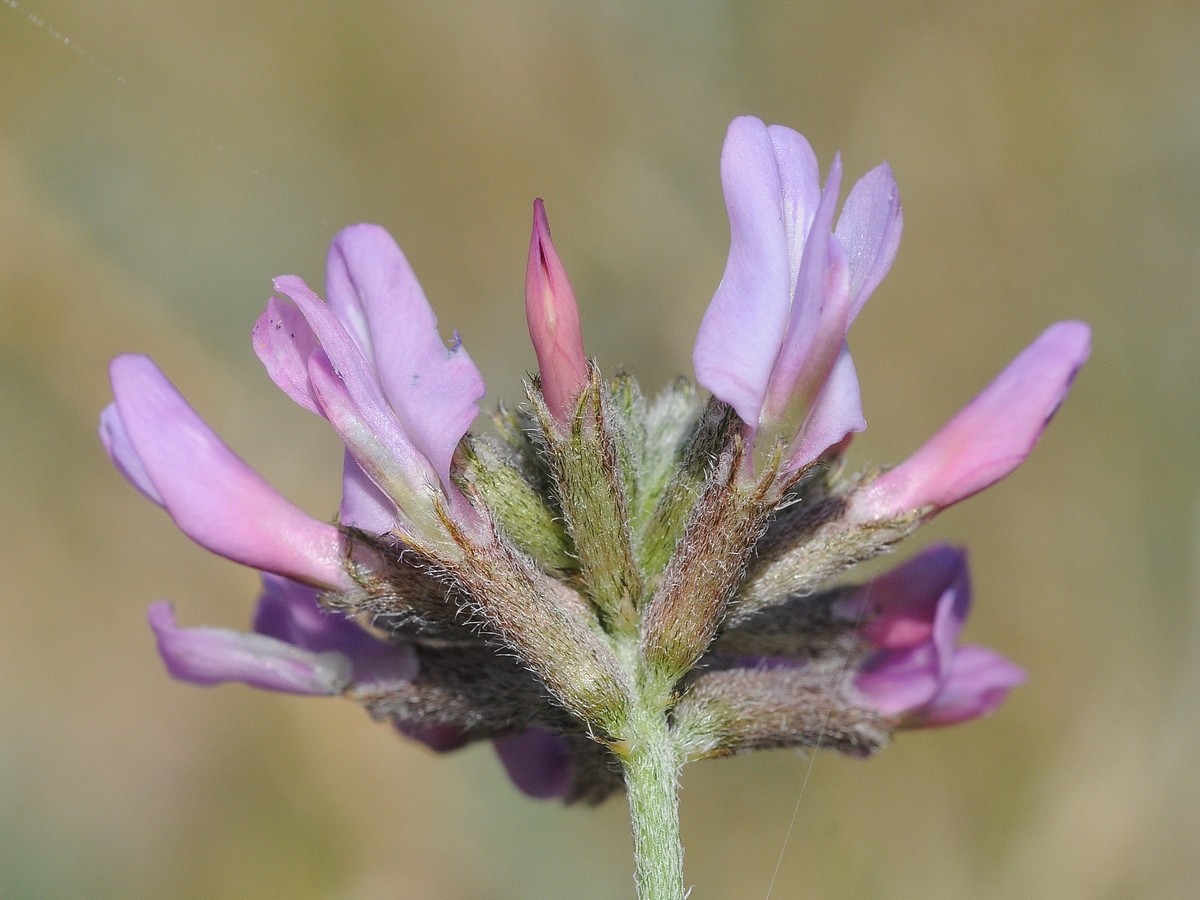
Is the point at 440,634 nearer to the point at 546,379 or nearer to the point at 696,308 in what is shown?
the point at 546,379

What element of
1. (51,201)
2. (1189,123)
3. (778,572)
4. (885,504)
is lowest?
(778,572)

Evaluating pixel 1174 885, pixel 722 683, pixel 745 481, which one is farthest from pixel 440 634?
pixel 1174 885

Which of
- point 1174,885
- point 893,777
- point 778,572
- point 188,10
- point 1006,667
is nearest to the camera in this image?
point 778,572

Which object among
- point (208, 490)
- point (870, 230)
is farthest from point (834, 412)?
point (208, 490)

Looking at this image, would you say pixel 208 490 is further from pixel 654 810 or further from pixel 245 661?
pixel 654 810

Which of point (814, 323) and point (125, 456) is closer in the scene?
point (814, 323)

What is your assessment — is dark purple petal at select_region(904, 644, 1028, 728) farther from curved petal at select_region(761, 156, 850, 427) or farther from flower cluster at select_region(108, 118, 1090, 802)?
curved petal at select_region(761, 156, 850, 427)

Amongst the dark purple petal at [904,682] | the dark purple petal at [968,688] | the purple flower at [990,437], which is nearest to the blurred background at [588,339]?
the dark purple petal at [968,688]
